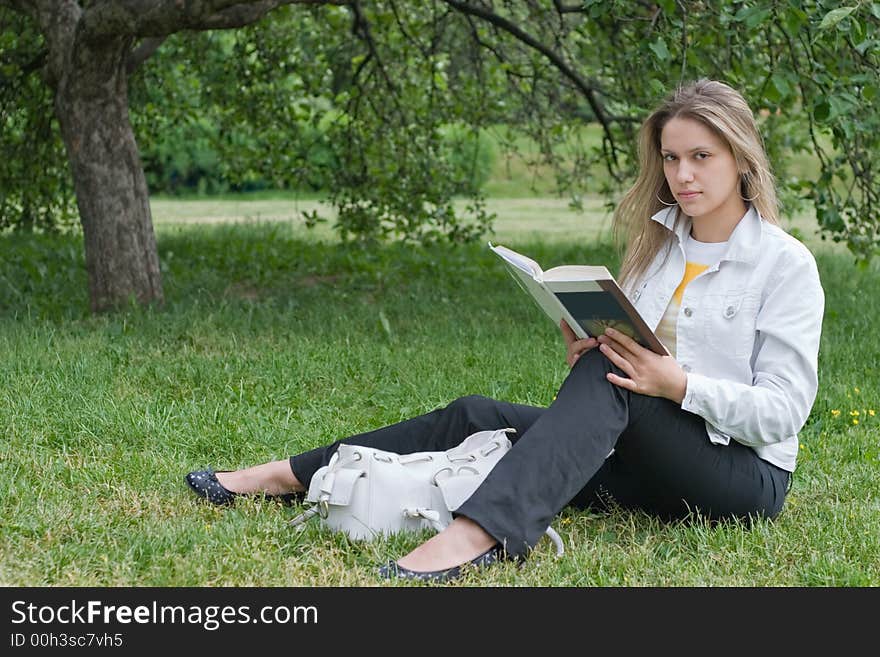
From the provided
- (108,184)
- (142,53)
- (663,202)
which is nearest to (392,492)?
(663,202)

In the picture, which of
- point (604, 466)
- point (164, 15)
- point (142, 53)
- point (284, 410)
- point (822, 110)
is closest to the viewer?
point (604, 466)

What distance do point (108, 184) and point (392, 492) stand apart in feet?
13.8

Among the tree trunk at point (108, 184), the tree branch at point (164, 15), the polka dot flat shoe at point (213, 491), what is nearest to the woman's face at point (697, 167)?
the polka dot flat shoe at point (213, 491)

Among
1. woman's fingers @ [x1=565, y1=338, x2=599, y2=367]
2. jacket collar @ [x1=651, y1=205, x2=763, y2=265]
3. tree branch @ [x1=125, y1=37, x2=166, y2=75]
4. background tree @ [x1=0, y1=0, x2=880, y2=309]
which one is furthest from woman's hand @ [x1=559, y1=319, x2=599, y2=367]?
tree branch @ [x1=125, y1=37, x2=166, y2=75]

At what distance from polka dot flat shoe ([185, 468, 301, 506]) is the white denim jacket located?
1208 mm

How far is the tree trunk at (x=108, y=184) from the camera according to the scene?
677 centimetres

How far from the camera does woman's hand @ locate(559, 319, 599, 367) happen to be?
317cm

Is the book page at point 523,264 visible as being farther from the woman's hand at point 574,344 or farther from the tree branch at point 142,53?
the tree branch at point 142,53

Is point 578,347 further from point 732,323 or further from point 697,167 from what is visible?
point 697,167

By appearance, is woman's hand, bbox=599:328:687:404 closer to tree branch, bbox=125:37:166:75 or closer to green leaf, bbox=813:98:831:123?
green leaf, bbox=813:98:831:123

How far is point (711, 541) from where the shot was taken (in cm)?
324

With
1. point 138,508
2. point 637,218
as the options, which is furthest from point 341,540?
point 637,218

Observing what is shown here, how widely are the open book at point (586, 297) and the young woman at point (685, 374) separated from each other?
4 centimetres

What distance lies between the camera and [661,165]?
11.4ft
